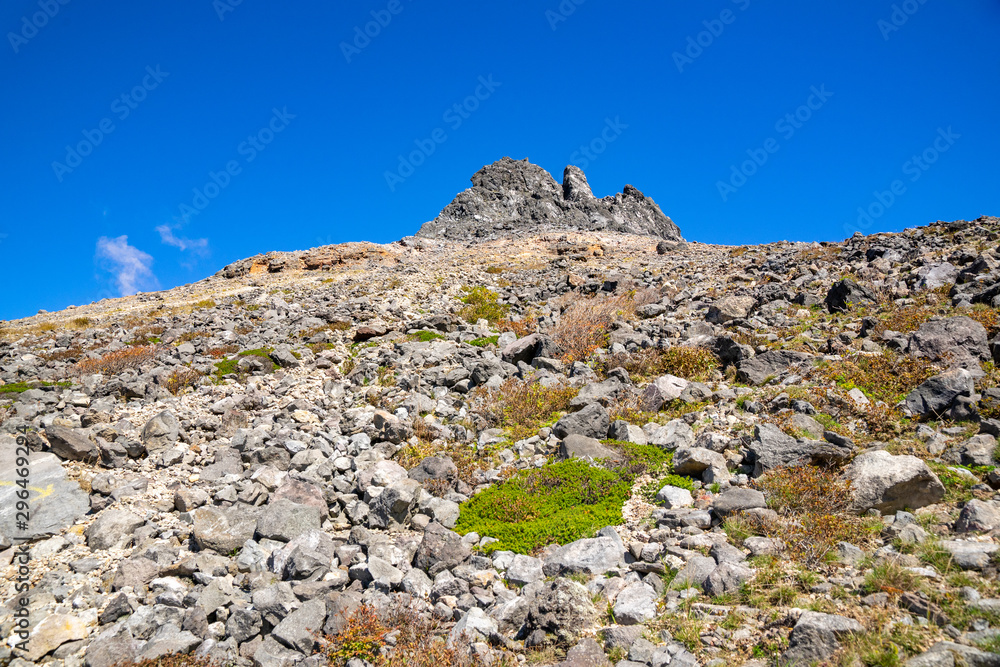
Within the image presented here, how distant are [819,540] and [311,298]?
24.1 m

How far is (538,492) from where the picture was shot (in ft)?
26.3

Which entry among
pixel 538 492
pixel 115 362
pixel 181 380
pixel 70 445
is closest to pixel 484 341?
pixel 181 380

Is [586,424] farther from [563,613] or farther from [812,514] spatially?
[563,613]

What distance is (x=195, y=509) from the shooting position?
7660 mm

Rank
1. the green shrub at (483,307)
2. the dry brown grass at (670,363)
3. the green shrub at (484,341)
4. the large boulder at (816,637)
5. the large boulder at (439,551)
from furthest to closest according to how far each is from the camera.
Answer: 1. the green shrub at (483,307)
2. the green shrub at (484,341)
3. the dry brown grass at (670,363)
4. the large boulder at (439,551)
5. the large boulder at (816,637)

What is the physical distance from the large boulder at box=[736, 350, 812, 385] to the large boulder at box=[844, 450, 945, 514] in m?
4.50

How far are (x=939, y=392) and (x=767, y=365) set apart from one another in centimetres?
331

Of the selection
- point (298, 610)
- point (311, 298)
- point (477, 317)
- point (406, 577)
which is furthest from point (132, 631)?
point (311, 298)

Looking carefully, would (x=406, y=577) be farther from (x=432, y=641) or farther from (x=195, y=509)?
(x=195, y=509)

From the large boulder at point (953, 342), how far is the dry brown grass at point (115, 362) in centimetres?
1939

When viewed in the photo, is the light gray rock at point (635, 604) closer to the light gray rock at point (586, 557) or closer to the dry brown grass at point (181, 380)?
the light gray rock at point (586, 557)

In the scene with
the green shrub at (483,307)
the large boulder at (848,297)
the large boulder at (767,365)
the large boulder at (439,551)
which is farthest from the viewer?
the green shrub at (483,307)

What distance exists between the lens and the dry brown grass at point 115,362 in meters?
14.3

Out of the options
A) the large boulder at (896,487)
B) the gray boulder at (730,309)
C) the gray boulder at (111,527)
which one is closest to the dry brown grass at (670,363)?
the gray boulder at (730,309)
